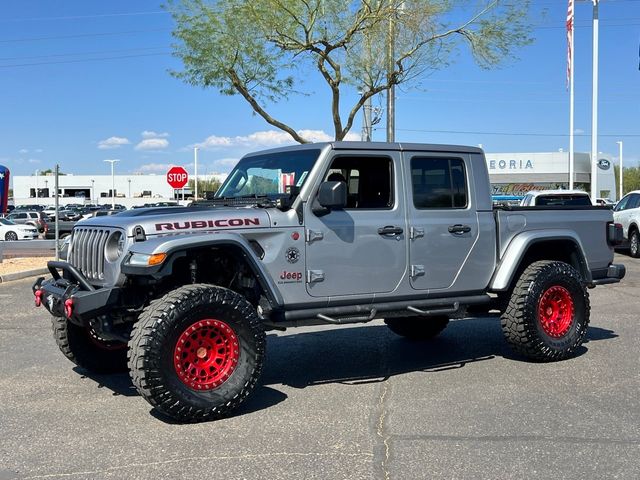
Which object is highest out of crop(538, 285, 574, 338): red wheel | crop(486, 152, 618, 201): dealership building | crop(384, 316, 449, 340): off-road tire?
crop(486, 152, 618, 201): dealership building

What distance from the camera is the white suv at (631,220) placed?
17.8 meters

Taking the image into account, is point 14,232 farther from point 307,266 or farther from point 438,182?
point 307,266

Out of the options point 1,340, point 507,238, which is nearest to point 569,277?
point 507,238

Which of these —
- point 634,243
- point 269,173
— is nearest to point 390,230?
point 269,173

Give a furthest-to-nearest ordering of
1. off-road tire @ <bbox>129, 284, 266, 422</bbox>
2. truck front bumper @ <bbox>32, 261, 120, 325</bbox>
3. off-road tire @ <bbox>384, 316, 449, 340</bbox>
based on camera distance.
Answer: off-road tire @ <bbox>384, 316, 449, 340</bbox> → truck front bumper @ <bbox>32, 261, 120, 325</bbox> → off-road tire @ <bbox>129, 284, 266, 422</bbox>

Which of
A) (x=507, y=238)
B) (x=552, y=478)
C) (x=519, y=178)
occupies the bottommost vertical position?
(x=552, y=478)

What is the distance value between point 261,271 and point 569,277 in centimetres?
333

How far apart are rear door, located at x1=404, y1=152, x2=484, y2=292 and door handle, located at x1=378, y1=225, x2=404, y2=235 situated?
142mm

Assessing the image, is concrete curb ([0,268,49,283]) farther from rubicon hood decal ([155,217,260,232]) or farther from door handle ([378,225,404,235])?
door handle ([378,225,404,235])

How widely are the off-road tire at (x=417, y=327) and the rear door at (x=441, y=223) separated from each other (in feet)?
5.07

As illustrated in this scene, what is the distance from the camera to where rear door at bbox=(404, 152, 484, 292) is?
19.2ft

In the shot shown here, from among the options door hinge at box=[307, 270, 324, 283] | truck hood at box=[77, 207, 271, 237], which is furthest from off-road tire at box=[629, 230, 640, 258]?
truck hood at box=[77, 207, 271, 237]

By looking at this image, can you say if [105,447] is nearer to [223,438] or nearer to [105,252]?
[223,438]

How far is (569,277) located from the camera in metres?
6.58
